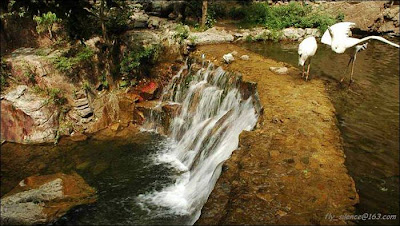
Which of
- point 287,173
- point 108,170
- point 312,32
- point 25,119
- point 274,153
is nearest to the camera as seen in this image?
point 287,173

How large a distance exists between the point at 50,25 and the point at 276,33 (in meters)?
9.28

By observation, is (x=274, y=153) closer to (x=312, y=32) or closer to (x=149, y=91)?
(x=149, y=91)

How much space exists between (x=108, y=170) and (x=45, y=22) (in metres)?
5.53

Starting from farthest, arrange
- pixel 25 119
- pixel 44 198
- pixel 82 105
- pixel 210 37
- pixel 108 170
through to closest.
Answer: pixel 210 37 → pixel 82 105 → pixel 25 119 → pixel 108 170 → pixel 44 198

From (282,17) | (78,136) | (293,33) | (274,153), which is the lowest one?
(78,136)

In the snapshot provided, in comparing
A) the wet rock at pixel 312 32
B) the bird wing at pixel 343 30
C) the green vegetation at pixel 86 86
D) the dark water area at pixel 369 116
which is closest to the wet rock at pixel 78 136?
the green vegetation at pixel 86 86

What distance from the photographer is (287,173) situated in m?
4.72

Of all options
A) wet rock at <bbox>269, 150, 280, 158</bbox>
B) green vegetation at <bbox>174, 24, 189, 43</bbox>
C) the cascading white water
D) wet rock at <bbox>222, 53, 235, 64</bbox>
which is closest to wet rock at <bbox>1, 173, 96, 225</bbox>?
the cascading white water

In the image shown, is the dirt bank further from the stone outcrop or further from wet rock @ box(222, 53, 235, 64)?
the stone outcrop

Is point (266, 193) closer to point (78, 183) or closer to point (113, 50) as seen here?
point (78, 183)

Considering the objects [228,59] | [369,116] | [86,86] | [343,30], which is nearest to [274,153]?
[369,116]

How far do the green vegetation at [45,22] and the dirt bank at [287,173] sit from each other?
718cm

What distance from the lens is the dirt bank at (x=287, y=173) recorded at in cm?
399

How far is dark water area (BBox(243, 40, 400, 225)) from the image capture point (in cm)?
456
